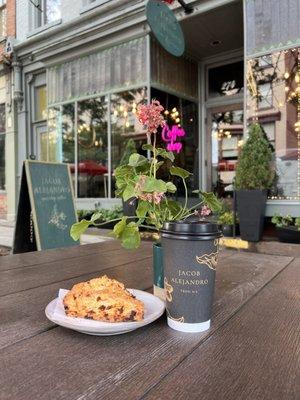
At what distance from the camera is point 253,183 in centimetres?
450

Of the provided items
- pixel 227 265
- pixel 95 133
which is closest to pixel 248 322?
pixel 227 265

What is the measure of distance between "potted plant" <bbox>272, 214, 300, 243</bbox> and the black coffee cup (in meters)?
3.78

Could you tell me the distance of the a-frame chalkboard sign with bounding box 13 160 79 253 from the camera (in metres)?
3.24

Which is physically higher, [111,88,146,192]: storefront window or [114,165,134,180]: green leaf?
[111,88,146,192]: storefront window

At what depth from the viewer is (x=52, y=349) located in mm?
731

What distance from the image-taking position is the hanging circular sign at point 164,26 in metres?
4.48

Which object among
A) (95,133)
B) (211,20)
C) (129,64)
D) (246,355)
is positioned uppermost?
(211,20)

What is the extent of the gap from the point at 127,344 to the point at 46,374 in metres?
0.18

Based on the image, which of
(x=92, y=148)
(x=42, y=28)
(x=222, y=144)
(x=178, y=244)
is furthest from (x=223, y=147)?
(x=178, y=244)

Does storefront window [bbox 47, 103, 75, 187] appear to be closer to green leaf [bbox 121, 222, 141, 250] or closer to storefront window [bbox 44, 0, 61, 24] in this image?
storefront window [bbox 44, 0, 61, 24]

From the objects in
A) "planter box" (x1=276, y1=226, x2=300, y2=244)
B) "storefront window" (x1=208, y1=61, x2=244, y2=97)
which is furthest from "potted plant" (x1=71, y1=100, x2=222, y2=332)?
"storefront window" (x1=208, y1=61, x2=244, y2=97)

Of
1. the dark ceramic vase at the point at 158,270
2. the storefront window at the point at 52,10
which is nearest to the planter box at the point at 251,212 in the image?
the dark ceramic vase at the point at 158,270

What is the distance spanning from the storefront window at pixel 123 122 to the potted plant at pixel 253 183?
7.07 ft

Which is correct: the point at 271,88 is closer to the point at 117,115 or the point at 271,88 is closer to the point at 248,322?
the point at 117,115
